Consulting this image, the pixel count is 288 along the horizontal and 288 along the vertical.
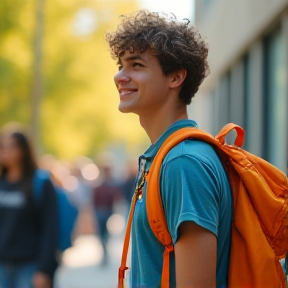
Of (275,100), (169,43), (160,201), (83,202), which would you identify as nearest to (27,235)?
(169,43)

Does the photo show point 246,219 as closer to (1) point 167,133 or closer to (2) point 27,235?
(1) point 167,133

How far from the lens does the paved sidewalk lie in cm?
1312

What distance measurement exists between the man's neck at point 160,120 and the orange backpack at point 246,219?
0.13 metres

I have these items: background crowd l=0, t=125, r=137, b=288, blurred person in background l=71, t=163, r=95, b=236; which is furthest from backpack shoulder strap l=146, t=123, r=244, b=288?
blurred person in background l=71, t=163, r=95, b=236

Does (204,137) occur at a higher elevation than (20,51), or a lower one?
lower

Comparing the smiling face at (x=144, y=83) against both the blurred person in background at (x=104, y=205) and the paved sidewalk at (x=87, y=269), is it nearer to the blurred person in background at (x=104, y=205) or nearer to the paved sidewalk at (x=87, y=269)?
the paved sidewalk at (x=87, y=269)

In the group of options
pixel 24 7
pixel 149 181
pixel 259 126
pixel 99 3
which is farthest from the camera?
pixel 99 3

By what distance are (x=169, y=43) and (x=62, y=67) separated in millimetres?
26039

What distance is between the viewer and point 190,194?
253 cm

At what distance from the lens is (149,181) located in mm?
2670

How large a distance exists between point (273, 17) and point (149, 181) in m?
7.26

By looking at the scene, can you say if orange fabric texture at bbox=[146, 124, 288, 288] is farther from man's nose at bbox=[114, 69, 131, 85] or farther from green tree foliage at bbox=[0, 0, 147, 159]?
green tree foliage at bbox=[0, 0, 147, 159]

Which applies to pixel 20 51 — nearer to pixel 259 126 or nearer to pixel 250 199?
pixel 259 126

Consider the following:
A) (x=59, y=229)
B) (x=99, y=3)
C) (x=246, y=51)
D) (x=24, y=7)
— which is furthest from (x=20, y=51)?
(x=59, y=229)
